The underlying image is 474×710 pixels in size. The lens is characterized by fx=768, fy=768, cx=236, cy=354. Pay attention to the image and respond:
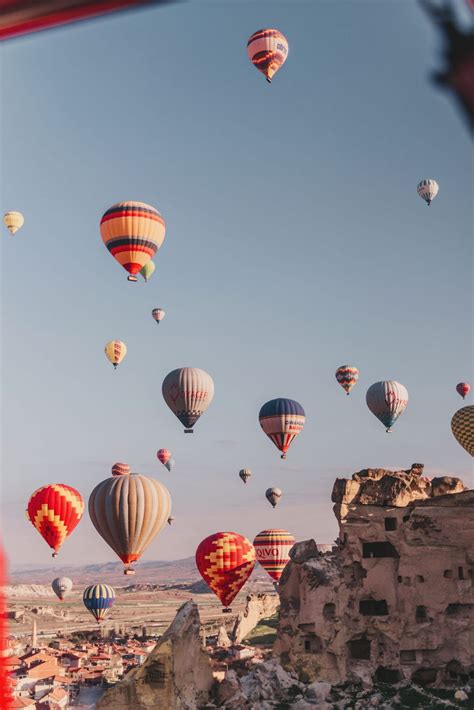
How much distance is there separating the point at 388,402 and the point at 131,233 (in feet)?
66.9

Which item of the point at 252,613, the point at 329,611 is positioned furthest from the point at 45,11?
the point at 252,613

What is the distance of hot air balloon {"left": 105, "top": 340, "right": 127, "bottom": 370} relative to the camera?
4872 cm


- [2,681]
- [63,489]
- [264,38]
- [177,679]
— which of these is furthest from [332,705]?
[264,38]

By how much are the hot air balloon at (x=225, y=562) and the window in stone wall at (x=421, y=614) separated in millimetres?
8525

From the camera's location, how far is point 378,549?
1405 inches

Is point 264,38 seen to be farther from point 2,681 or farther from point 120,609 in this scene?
point 120,609

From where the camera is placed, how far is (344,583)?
3478 cm

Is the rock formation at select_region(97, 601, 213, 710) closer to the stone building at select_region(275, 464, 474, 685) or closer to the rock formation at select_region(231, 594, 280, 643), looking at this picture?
the stone building at select_region(275, 464, 474, 685)

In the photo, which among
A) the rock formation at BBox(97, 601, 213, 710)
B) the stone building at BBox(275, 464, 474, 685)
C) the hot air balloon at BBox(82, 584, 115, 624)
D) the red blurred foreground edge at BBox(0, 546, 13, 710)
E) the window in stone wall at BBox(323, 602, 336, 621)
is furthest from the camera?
the hot air balloon at BBox(82, 584, 115, 624)

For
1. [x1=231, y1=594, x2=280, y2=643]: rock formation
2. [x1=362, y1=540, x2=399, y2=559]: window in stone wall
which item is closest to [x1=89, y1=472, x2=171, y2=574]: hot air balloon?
[x1=362, y1=540, x2=399, y2=559]: window in stone wall

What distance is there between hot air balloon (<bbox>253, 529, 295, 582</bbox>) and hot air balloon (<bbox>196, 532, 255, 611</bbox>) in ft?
23.4

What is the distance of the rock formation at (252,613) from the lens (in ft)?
185

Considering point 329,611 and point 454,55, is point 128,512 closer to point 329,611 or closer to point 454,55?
point 329,611

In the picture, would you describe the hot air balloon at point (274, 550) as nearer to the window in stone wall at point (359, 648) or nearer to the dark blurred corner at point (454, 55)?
the window in stone wall at point (359, 648)
